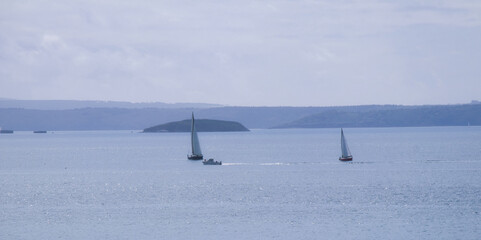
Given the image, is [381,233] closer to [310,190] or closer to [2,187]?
[310,190]

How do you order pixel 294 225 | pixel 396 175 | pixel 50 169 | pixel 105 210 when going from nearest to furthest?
pixel 294 225, pixel 105 210, pixel 396 175, pixel 50 169

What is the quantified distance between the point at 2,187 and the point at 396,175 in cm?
4574

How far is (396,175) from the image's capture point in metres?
94.2

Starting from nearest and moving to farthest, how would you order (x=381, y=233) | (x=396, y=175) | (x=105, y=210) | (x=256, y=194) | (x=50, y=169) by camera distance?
(x=381, y=233), (x=105, y=210), (x=256, y=194), (x=396, y=175), (x=50, y=169)

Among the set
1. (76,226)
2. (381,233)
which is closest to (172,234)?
(76,226)

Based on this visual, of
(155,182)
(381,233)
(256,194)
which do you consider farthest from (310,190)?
(381,233)

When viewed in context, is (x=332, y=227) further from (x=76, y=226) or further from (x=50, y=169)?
(x=50, y=169)

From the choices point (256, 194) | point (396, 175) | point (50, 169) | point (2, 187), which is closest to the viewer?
point (256, 194)

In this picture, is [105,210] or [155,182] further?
[155,182]

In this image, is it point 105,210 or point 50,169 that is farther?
point 50,169

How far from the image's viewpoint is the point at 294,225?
170 ft

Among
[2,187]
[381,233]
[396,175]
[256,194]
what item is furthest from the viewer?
[396,175]

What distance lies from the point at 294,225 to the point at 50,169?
75.7 m

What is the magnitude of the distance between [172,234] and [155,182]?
39.9 m
